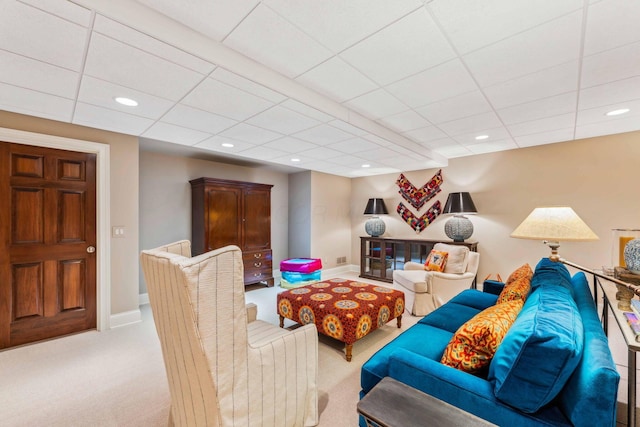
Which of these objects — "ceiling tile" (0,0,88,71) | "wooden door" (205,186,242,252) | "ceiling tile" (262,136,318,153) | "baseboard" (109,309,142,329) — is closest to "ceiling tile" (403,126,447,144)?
"ceiling tile" (262,136,318,153)

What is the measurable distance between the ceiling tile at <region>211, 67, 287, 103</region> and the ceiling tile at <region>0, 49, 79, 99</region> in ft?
3.31

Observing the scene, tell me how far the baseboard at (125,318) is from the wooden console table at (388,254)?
3885mm

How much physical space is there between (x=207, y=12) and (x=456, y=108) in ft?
7.52

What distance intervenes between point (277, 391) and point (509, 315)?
1284 mm

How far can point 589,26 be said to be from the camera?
1570 millimetres

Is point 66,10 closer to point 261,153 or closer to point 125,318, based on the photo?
point 261,153

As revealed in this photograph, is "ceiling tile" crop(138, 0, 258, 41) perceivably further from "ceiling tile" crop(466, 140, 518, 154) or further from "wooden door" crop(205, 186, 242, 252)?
"ceiling tile" crop(466, 140, 518, 154)

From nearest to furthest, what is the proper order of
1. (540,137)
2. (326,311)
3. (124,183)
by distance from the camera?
(326,311), (124,183), (540,137)

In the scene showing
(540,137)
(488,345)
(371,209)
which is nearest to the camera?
(488,345)

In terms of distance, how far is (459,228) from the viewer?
444 cm

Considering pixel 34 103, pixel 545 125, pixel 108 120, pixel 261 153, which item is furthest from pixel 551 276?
pixel 34 103

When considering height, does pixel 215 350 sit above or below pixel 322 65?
below

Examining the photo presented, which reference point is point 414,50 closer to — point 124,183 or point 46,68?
point 46,68

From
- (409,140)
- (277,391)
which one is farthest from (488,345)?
(409,140)
